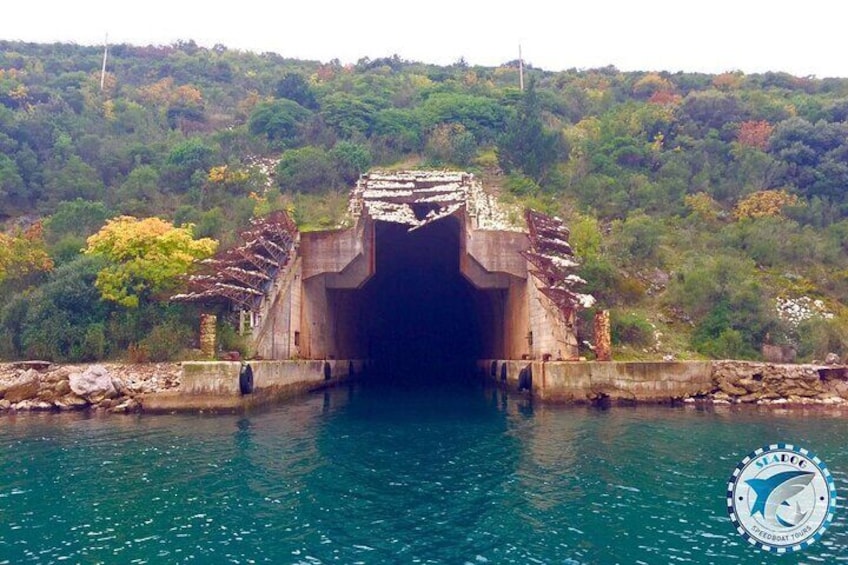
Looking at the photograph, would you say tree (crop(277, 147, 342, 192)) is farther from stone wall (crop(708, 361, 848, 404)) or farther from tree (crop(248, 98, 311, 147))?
stone wall (crop(708, 361, 848, 404))

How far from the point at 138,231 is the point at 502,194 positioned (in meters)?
28.7

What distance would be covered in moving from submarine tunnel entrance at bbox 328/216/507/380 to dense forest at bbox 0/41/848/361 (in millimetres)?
6513

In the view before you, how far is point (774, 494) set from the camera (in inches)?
443

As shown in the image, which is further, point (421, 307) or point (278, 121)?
point (421, 307)

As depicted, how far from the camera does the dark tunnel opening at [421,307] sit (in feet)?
165

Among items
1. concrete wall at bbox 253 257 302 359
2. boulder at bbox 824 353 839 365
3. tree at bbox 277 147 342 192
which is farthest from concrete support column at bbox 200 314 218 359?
boulder at bbox 824 353 839 365

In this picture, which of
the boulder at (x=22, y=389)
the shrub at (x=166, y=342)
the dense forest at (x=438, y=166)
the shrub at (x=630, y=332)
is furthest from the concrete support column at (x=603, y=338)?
the boulder at (x=22, y=389)

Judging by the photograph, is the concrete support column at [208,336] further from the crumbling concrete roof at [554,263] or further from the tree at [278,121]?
the tree at [278,121]

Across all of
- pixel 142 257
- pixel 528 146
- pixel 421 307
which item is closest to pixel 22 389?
pixel 142 257

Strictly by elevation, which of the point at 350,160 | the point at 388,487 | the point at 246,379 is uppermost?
the point at 350,160

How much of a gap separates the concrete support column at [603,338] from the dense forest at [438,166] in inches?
72.5

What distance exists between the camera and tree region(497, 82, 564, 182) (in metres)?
59.3

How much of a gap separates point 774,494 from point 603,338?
72.2 feet

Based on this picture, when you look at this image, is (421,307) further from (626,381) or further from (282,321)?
(626,381)
